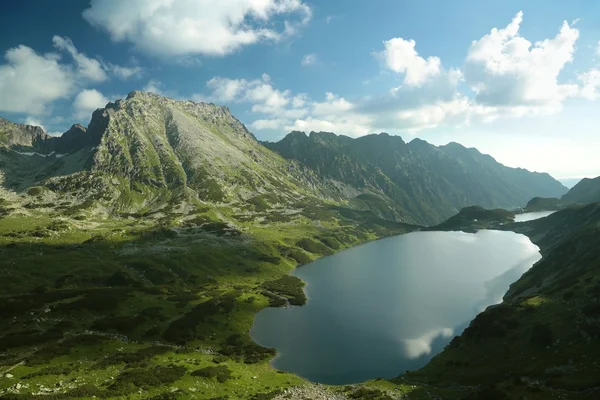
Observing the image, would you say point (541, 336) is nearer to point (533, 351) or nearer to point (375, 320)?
point (533, 351)

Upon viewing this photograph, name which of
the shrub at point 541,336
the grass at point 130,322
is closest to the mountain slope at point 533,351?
the shrub at point 541,336

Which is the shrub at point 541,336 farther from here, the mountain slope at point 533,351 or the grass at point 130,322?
the grass at point 130,322

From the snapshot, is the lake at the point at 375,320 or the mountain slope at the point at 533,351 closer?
the mountain slope at the point at 533,351

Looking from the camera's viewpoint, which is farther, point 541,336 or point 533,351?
A: point 541,336

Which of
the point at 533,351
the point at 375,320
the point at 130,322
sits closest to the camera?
the point at 533,351

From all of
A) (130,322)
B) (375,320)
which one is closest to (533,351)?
(375,320)

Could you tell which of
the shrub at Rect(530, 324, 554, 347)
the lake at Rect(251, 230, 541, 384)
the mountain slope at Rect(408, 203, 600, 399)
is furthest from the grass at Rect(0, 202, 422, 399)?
the shrub at Rect(530, 324, 554, 347)

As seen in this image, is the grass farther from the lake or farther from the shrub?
the shrub

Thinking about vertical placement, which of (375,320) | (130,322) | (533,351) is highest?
(130,322)

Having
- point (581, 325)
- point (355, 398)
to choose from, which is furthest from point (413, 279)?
point (355, 398)
